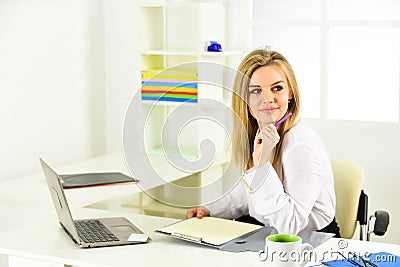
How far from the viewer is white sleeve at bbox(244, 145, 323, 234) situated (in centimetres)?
216

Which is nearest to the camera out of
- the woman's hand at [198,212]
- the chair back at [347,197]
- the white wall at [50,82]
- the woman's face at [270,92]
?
the woman's face at [270,92]

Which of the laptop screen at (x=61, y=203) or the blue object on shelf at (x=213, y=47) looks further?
the blue object on shelf at (x=213, y=47)

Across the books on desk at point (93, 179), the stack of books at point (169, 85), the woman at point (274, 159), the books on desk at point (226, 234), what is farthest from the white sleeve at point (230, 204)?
the stack of books at point (169, 85)

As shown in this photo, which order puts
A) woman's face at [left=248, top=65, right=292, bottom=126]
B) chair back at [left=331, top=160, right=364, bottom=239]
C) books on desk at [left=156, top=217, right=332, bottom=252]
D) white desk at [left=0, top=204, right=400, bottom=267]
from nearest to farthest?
white desk at [left=0, top=204, right=400, bottom=267], books on desk at [left=156, top=217, right=332, bottom=252], woman's face at [left=248, top=65, right=292, bottom=126], chair back at [left=331, top=160, right=364, bottom=239]

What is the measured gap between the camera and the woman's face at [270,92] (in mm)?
2256

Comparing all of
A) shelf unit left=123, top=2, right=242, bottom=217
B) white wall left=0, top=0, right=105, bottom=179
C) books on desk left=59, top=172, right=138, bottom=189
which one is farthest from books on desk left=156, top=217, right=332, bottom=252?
white wall left=0, top=0, right=105, bottom=179

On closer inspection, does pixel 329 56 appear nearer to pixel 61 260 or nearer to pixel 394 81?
pixel 394 81

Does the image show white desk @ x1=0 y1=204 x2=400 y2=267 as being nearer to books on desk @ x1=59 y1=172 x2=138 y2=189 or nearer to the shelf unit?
books on desk @ x1=59 y1=172 x2=138 y2=189

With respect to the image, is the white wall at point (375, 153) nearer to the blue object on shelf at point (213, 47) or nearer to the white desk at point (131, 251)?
the blue object on shelf at point (213, 47)

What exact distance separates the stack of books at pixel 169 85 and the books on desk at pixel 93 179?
645 mm

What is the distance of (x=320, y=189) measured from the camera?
7.50 ft

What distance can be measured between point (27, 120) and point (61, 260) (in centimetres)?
173

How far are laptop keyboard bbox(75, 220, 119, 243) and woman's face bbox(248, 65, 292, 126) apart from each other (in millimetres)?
571

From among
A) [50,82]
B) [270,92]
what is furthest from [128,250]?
[50,82]
